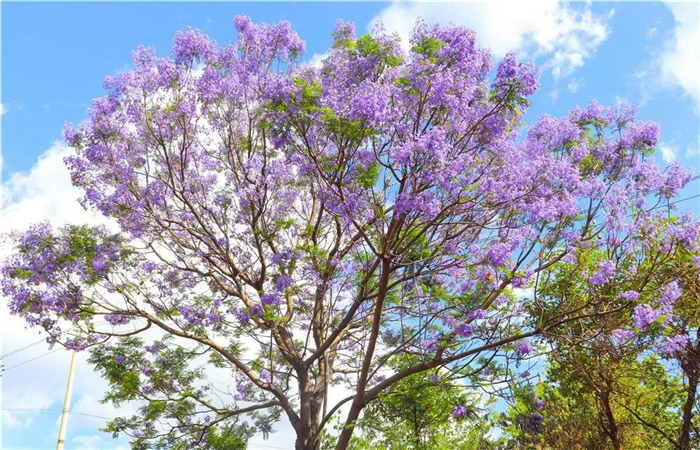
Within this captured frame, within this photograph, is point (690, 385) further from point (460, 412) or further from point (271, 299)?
point (271, 299)

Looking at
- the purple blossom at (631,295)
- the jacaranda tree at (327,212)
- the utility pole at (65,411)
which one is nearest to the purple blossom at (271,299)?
the jacaranda tree at (327,212)

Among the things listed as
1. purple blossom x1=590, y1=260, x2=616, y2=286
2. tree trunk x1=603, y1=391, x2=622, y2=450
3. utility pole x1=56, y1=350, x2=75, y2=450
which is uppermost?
utility pole x1=56, y1=350, x2=75, y2=450

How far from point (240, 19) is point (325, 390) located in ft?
22.2

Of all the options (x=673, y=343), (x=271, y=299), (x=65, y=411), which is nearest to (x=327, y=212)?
(x=271, y=299)

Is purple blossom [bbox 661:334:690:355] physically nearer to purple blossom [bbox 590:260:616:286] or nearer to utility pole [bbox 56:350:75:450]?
purple blossom [bbox 590:260:616:286]

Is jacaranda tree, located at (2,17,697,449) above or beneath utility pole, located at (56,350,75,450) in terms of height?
beneath

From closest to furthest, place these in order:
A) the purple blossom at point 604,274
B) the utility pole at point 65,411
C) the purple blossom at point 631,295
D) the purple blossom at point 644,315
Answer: the purple blossom at point 644,315 → the purple blossom at point 631,295 → the purple blossom at point 604,274 → the utility pole at point 65,411

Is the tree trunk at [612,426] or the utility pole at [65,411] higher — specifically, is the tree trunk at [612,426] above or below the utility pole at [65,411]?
below

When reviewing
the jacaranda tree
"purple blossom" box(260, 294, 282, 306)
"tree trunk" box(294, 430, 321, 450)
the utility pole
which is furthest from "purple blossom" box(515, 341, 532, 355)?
the utility pole

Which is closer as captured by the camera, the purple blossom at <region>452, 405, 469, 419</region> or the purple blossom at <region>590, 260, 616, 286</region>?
the purple blossom at <region>590, 260, 616, 286</region>

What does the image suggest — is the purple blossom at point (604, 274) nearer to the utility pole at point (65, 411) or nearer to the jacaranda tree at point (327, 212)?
the jacaranda tree at point (327, 212)

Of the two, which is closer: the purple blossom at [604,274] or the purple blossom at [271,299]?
the purple blossom at [604,274]

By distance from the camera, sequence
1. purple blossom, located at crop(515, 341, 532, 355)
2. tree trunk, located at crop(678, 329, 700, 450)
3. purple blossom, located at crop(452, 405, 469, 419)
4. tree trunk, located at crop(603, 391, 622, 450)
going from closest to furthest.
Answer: purple blossom, located at crop(515, 341, 532, 355), purple blossom, located at crop(452, 405, 469, 419), tree trunk, located at crop(678, 329, 700, 450), tree trunk, located at crop(603, 391, 622, 450)

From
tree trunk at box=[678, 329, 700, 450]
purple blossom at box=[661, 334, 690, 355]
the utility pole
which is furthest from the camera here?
the utility pole
